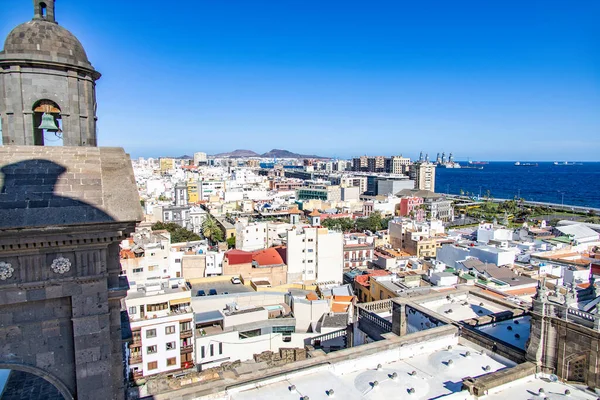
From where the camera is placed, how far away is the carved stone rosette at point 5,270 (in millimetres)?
5070

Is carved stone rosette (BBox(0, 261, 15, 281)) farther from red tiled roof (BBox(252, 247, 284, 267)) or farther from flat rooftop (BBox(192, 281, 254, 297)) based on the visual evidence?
red tiled roof (BBox(252, 247, 284, 267))

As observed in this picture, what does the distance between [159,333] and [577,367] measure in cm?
2097

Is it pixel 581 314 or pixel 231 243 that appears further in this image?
pixel 231 243

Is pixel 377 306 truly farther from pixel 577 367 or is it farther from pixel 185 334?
pixel 185 334

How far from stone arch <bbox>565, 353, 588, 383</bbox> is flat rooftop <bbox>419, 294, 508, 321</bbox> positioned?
475cm

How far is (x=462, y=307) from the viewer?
1703cm

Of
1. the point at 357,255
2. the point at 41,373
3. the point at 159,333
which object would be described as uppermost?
the point at 41,373

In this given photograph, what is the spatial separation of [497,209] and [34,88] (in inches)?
4235

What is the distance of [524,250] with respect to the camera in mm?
43312

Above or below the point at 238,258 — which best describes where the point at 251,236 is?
below

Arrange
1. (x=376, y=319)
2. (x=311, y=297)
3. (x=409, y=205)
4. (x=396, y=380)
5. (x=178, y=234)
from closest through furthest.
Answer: (x=396, y=380), (x=376, y=319), (x=311, y=297), (x=178, y=234), (x=409, y=205)

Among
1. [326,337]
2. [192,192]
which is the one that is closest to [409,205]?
[192,192]

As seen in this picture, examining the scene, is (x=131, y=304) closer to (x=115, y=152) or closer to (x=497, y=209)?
(x=115, y=152)

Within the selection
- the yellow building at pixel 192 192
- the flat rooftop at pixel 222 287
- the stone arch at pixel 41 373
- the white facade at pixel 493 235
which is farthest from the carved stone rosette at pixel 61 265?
the yellow building at pixel 192 192
